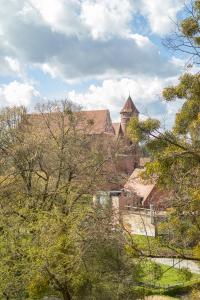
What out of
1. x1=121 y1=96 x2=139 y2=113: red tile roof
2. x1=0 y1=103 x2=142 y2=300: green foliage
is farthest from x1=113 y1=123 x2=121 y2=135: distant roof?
x1=0 y1=103 x2=142 y2=300: green foliage

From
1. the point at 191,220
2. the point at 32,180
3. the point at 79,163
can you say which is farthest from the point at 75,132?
the point at 191,220

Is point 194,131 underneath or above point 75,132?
underneath

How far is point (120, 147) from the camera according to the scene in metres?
27.9

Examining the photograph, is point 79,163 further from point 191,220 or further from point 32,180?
point 191,220

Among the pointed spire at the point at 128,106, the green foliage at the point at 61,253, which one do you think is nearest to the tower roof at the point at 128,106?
the pointed spire at the point at 128,106

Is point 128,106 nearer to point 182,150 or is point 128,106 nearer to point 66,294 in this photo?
point 66,294

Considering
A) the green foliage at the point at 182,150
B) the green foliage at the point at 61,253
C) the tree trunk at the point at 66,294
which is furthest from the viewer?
the tree trunk at the point at 66,294

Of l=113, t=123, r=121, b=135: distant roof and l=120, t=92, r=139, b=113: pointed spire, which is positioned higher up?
l=120, t=92, r=139, b=113: pointed spire

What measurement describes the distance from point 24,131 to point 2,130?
4.21ft

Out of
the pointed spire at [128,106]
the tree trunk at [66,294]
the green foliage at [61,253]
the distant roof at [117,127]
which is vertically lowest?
the tree trunk at [66,294]

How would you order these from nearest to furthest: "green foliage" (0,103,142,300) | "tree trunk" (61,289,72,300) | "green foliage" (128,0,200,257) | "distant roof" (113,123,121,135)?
"green foliage" (128,0,200,257)
"green foliage" (0,103,142,300)
"tree trunk" (61,289,72,300)
"distant roof" (113,123,121,135)

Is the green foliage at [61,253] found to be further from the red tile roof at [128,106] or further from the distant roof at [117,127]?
the red tile roof at [128,106]

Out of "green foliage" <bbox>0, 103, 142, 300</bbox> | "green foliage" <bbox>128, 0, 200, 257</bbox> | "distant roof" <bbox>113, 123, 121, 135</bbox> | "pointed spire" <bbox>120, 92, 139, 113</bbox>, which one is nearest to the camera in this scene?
"green foliage" <bbox>128, 0, 200, 257</bbox>

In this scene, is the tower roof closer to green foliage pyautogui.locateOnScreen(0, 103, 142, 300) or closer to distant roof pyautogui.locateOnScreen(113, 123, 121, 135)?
distant roof pyautogui.locateOnScreen(113, 123, 121, 135)
